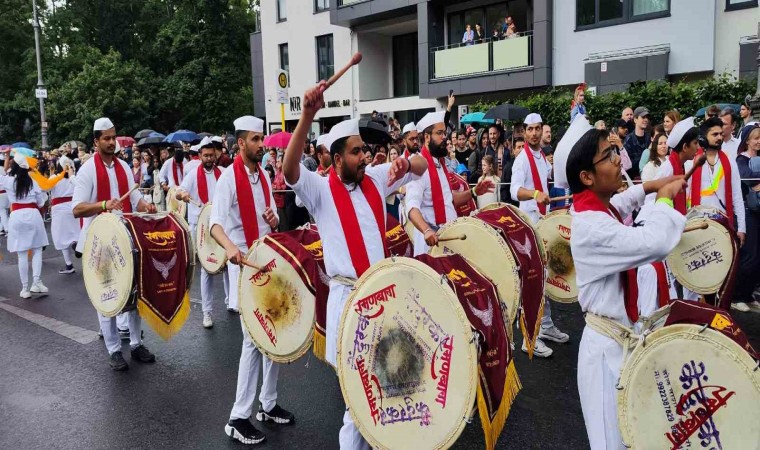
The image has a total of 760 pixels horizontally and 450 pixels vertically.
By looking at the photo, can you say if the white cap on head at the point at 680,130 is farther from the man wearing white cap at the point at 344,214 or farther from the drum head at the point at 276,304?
the drum head at the point at 276,304

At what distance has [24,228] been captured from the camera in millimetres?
9297

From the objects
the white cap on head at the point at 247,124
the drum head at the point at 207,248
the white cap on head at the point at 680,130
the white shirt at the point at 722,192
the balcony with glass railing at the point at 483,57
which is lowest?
the drum head at the point at 207,248

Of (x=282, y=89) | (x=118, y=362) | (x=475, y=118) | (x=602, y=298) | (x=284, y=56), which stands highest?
(x=284, y=56)

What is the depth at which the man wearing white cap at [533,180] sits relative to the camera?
6.09 m

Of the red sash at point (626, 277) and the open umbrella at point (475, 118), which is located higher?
the open umbrella at point (475, 118)

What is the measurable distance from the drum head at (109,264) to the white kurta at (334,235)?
250 centimetres

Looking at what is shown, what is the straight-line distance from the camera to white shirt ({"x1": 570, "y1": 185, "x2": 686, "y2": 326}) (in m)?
2.64

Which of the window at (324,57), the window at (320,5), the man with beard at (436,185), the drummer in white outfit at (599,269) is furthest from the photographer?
the window at (320,5)

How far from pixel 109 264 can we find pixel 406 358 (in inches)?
143

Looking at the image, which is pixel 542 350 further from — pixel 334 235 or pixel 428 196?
pixel 334 235

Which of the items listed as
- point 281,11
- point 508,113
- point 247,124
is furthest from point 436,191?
point 281,11

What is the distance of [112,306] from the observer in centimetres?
555

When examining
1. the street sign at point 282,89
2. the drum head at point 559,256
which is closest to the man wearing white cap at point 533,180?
the drum head at point 559,256

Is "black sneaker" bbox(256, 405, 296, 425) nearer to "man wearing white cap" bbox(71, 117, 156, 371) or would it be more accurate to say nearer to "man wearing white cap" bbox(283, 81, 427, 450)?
"man wearing white cap" bbox(283, 81, 427, 450)
